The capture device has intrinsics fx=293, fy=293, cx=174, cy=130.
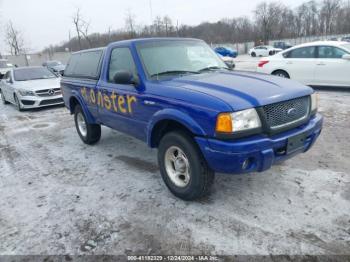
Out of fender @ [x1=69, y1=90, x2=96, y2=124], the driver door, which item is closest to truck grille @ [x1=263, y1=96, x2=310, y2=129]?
the driver door

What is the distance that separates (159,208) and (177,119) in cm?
106

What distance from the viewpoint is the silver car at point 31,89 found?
962 cm

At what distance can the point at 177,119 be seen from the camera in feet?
10.2

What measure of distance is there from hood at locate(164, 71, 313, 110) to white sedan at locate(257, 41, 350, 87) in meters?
6.48

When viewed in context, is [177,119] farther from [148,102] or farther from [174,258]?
[174,258]

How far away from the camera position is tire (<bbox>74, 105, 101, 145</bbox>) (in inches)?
223

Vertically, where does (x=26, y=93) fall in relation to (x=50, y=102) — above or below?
above

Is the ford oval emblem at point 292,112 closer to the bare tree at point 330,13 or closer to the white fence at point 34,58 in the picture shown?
the white fence at point 34,58

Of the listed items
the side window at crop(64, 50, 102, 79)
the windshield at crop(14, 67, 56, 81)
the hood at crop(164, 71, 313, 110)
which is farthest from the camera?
the windshield at crop(14, 67, 56, 81)

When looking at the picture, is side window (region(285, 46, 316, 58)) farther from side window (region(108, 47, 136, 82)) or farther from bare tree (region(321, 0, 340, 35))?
bare tree (region(321, 0, 340, 35))

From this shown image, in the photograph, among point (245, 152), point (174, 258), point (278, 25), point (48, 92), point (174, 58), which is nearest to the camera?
point (174, 258)

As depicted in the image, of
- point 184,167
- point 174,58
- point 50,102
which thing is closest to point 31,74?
point 50,102

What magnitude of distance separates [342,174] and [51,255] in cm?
362

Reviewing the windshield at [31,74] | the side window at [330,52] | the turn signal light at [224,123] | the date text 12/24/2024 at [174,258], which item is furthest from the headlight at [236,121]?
the windshield at [31,74]
